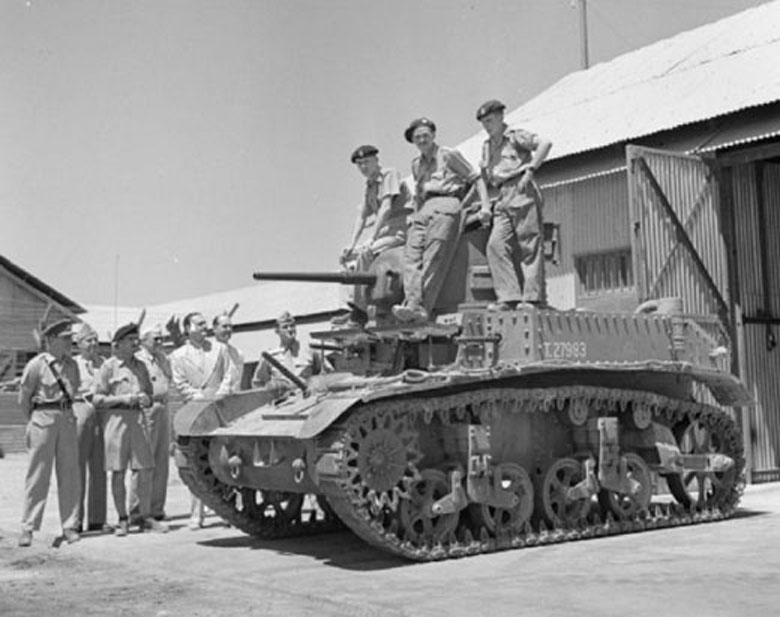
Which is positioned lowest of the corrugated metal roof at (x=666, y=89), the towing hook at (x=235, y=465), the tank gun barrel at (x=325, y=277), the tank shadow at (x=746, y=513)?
the tank shadow at (x=746, y=513)

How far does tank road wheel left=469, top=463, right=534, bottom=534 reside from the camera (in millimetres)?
10664

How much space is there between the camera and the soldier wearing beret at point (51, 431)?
11500mm

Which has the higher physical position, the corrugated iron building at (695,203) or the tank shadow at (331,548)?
the corrugated iron building at (695,203)

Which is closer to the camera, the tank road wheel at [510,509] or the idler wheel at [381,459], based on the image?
the idler wheel at [381,459]

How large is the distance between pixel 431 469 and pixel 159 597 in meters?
3.16

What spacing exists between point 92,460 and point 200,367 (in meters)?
1.70

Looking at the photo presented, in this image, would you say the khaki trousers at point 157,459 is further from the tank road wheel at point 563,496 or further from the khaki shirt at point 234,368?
the tank road wheel at point 563,496

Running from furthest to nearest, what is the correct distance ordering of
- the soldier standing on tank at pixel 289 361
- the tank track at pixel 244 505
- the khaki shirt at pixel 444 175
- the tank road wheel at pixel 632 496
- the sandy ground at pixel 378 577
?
the soldier standing on tank at pixel 289 361 → the khaki shirt at pixel 444 175 → the tank road wheel at pixel 632 496 → the tank track at pixel 244 505 → the sandy ground at pixel 378 577

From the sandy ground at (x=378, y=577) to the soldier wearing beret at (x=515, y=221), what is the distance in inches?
106

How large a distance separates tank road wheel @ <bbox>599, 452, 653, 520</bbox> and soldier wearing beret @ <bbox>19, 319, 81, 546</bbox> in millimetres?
5576

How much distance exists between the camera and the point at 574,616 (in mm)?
7051

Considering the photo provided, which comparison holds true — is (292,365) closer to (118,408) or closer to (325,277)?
(325,277)

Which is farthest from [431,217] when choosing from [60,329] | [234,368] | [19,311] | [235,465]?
[19,311]

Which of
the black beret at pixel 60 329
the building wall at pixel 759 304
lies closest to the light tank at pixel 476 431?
the black beret at pixel 60 329
